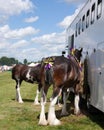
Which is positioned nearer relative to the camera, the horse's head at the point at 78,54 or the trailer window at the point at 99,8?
the trailer window at the point at 99,8

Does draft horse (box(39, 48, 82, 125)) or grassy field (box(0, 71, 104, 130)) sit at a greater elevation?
draft horse (box(39, 48, 82, 125))

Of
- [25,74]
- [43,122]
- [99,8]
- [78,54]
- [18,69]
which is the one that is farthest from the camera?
[18,69]

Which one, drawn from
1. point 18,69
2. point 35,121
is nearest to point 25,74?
point 18,69

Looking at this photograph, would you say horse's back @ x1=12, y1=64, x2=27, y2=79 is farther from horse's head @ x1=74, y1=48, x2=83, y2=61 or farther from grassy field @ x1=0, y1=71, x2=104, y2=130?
horse's head @ x1=74, y1=48, x2=83, y2=61

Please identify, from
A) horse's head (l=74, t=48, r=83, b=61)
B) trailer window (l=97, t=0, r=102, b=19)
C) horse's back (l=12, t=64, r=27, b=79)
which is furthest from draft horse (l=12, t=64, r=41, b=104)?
trailer window (l=97, t=0, r=102, b=19)

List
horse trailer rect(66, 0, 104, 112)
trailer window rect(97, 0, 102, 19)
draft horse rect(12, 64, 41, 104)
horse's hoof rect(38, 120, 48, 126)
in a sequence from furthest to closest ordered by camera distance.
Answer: draft horse rect(12, 64, 41, 104)
horse's hoof rect(38, 120, 48, 126)
trailer window rect(97, 0, 102, 19)
horse trailer rect(66, 0, 104, 112)

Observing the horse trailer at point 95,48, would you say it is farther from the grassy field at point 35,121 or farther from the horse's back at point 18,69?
the horse's back at point 18,69

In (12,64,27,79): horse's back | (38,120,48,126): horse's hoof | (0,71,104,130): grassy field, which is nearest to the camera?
(0,71,104,130): grassy field

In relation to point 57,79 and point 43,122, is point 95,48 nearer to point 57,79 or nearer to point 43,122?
point 57,79

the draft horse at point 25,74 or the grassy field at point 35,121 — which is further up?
the draft horse at point 25,74

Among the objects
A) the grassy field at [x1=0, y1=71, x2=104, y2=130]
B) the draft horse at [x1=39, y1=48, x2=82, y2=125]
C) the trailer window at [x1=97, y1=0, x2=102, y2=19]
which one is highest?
the trailer window at [x1=97, y1=0, x2=102, y2=19]

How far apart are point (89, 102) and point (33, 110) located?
10.5 feet

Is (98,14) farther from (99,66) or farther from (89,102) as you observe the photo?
(89,102)

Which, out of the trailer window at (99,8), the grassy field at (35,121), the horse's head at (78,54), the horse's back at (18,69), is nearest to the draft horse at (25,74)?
the horse's back at (18,69)
